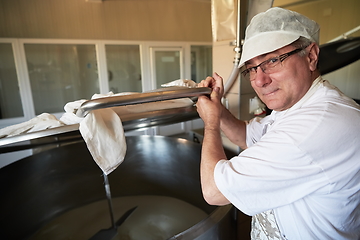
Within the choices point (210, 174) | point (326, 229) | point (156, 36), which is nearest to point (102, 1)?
point (156, 36)

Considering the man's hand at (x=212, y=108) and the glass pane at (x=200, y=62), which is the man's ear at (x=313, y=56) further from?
the glass pane at (x=200, y=62)

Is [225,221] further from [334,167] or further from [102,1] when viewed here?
[102,1]

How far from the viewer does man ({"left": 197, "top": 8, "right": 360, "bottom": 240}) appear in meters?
0.56

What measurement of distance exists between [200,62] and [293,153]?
15.7 ft

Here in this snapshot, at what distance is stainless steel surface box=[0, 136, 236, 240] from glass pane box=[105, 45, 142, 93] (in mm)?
2835

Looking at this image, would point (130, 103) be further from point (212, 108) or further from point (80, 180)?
point (80, 180)

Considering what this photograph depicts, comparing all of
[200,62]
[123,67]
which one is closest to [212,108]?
[123,67]

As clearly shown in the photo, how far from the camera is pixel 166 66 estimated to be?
476 centimetres

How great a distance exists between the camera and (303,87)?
2.36 ft

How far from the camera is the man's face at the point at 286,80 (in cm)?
70

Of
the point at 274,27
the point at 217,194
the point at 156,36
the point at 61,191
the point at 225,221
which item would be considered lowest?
the point at 61,191

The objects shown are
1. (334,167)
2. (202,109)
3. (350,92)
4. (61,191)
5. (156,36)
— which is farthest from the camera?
(156,36)

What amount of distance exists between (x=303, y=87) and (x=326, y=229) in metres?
0.43

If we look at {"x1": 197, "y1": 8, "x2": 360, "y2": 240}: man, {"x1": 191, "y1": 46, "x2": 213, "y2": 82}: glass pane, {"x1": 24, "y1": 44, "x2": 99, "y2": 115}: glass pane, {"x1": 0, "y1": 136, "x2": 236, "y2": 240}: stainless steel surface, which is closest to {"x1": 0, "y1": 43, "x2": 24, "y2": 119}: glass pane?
{"x1": 24, "y1": 44, "x2": 99, "y2": 115}: glass pane
